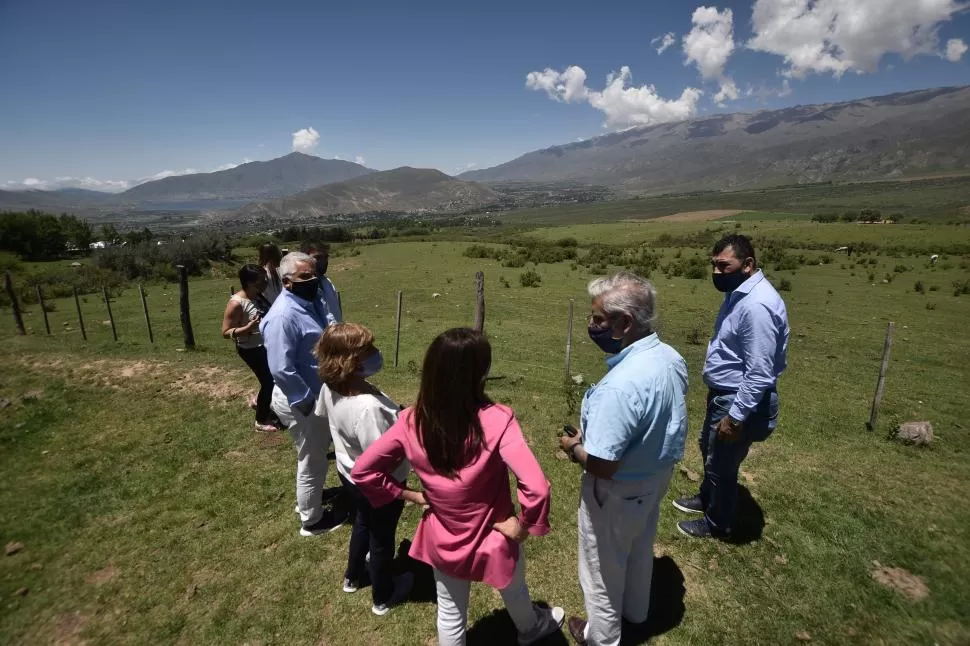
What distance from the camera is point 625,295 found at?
2.59 m

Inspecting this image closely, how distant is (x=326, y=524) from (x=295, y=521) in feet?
1.36

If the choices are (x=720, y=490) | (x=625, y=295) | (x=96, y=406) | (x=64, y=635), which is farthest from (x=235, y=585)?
(x=96, y=406)

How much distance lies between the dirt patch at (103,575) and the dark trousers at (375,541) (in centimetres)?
238

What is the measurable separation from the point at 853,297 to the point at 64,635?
92.0ft

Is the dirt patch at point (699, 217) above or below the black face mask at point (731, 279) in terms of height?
above

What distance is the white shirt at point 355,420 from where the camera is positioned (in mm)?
3082

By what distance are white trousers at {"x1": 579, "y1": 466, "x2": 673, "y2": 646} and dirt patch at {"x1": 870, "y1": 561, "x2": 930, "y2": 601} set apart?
2.55 meters

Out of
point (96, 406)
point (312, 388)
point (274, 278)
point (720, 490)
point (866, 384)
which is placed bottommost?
point (866, 384)

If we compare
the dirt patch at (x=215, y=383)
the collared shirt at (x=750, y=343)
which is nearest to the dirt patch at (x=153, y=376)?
the dirt patch at (x=215, y=383)

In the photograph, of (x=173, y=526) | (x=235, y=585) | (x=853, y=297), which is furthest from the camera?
(x=853, y=297)

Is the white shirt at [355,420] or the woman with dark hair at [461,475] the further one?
the white shirt at [355,420]

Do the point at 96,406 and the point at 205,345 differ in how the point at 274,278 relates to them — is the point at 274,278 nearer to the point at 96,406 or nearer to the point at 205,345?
the point at 96,406

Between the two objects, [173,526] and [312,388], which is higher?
[312,388]

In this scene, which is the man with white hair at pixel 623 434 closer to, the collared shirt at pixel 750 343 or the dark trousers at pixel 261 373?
the collared shirt at pixel 750 343
